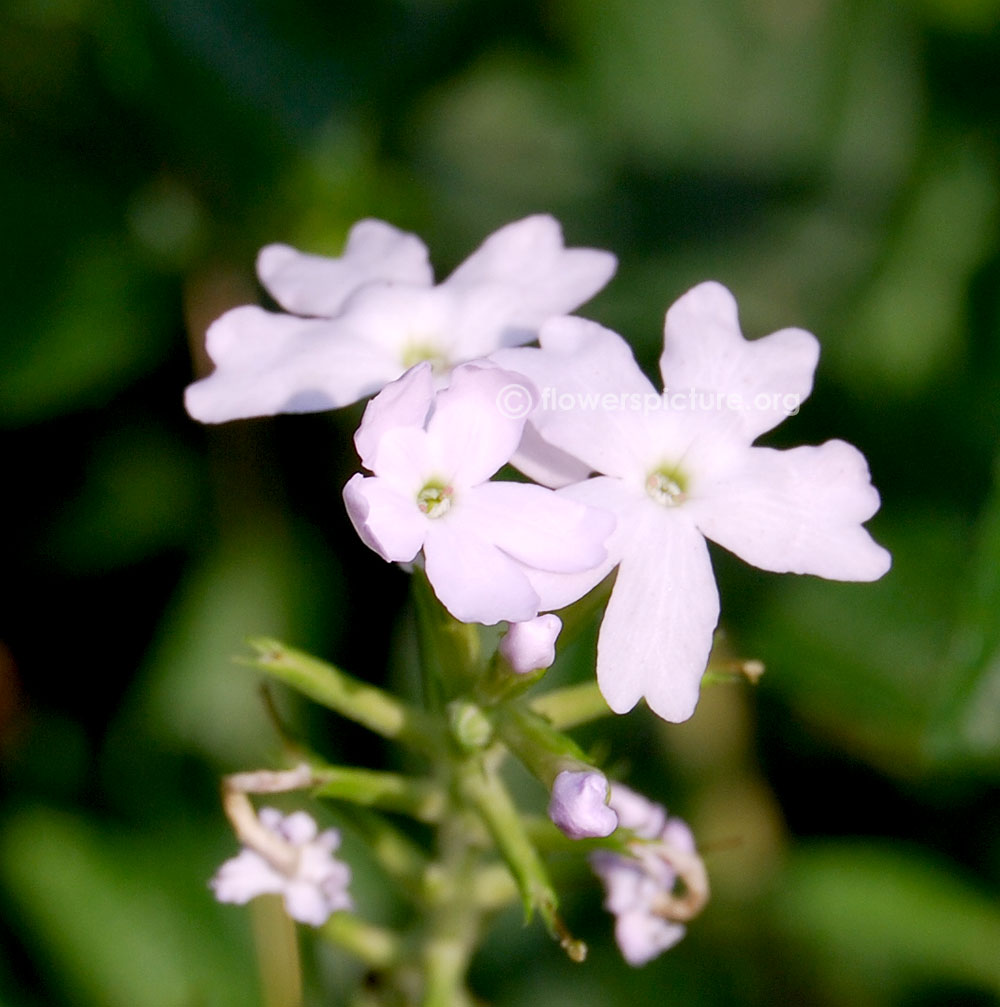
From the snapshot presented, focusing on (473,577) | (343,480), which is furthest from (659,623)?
(343,480)

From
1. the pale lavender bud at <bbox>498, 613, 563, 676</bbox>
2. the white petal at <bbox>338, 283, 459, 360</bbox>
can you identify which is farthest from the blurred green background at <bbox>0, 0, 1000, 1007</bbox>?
the pale lavender bud at <bbox>498, 613, 563, 676</bbox>

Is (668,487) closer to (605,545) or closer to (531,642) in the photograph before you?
(605,545)

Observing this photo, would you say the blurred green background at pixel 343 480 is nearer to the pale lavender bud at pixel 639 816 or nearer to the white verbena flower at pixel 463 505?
the pale lavender bud at pixel 639 816

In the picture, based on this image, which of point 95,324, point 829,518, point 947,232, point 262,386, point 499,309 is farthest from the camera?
point 947,232

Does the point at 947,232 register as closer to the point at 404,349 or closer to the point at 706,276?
the point at 706,276

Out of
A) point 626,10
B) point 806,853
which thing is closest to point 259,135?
point 626,10
